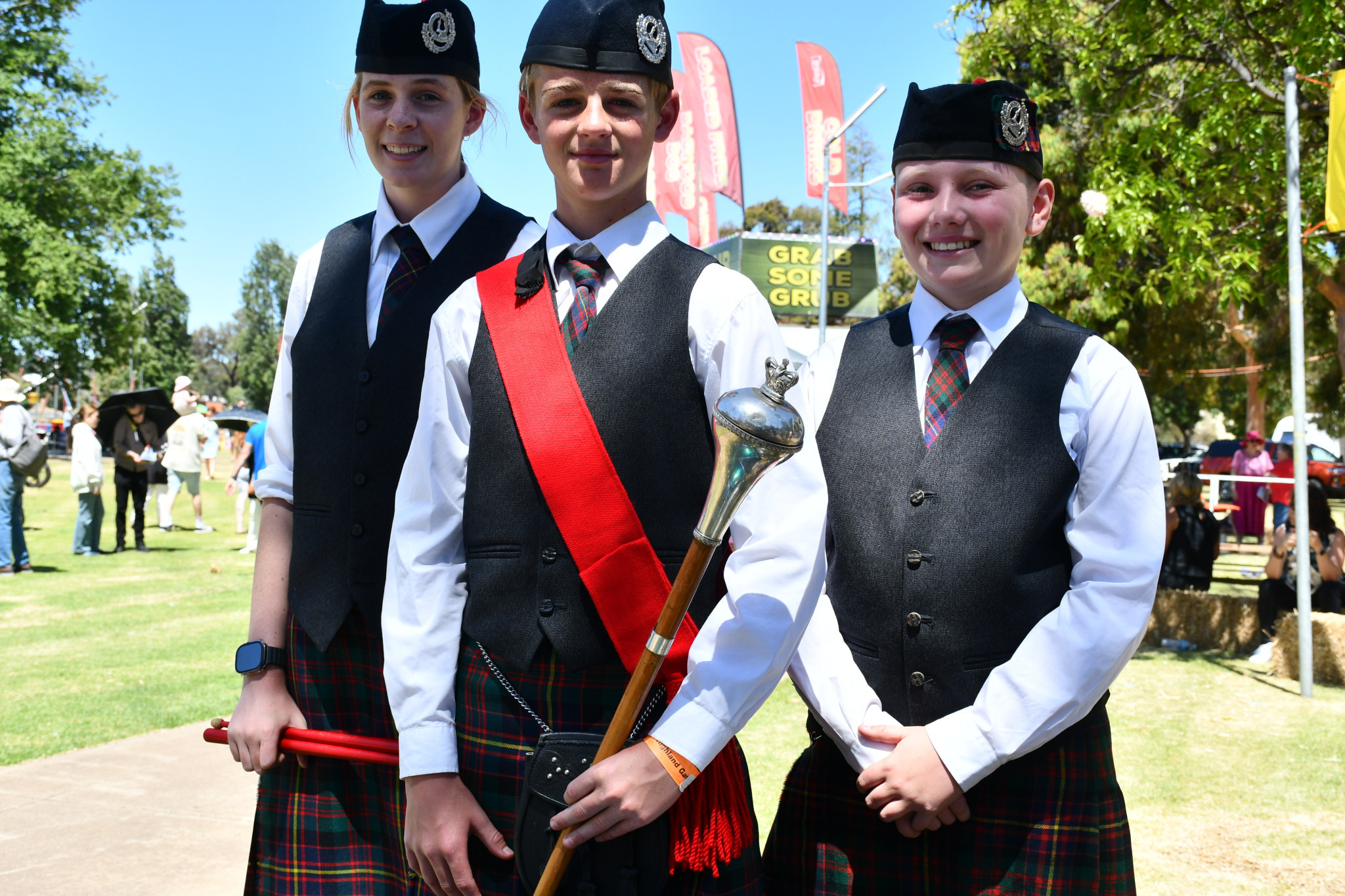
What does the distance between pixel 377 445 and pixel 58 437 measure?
45417 mm

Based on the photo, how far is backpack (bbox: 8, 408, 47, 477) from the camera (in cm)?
1073

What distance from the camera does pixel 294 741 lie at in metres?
2.07

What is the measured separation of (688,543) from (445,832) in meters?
0.57

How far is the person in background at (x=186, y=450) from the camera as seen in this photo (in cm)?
1424

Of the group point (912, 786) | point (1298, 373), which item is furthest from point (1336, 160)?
point (912, 786)

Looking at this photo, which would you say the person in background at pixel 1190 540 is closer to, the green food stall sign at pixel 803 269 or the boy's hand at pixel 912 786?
the boy's hand at pixel 912 786

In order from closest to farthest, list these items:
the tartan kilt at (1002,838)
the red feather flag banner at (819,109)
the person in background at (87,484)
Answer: the tartan kilt at (1002,838)
the person in background at (87,484)
the red feather flag banner at (819,109)

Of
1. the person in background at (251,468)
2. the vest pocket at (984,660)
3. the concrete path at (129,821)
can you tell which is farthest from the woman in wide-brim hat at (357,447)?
the person in background at (251,468)

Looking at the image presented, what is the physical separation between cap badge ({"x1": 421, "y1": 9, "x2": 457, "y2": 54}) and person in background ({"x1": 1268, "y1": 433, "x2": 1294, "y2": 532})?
1114 centimetres

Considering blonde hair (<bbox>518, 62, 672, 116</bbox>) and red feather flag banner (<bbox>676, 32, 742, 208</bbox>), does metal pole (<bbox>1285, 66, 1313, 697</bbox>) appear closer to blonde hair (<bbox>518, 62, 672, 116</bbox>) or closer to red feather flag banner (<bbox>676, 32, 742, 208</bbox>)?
blonde hair (<bbox>518, 62, 672, 116</bbox>)

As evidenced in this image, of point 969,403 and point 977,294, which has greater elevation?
point 977,294

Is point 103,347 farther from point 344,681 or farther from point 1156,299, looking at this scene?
point 344,681

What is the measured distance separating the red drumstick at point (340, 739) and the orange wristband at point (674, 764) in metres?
0.62

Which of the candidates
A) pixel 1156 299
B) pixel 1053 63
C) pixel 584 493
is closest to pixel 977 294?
pixel 584 493
